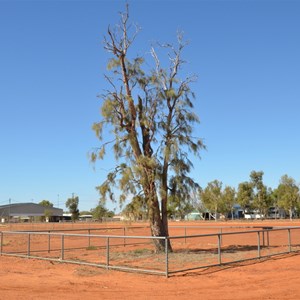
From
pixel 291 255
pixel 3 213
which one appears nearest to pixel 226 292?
pixel 291 255

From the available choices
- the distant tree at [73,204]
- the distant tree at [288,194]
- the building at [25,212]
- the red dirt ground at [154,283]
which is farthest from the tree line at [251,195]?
the red dirt ground at [154,283]

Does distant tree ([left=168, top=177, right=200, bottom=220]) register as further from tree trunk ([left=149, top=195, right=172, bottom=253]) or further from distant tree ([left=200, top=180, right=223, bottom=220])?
distant tree ([left=200, top=180, right=223, bottom=220])

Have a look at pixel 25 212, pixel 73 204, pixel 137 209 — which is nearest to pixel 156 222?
pixel 137 209

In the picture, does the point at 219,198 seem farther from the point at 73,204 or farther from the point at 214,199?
the point at 73,204

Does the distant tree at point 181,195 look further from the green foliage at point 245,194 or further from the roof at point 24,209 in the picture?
the roof at point 24,209

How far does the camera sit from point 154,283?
13.0m

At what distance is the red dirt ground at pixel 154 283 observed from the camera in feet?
36.6

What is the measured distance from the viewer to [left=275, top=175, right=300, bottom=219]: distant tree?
10369 centimetres

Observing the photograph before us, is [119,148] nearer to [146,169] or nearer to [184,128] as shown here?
[146,169]

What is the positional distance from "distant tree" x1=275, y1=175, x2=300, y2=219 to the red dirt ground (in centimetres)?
9121

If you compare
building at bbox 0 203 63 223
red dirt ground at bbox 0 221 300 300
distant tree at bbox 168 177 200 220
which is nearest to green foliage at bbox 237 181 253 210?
building at bbox 0 203 63 223

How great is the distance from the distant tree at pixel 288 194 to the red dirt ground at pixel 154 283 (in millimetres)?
91214

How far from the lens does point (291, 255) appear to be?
19.1m

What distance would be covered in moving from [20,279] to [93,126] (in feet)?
37.2
